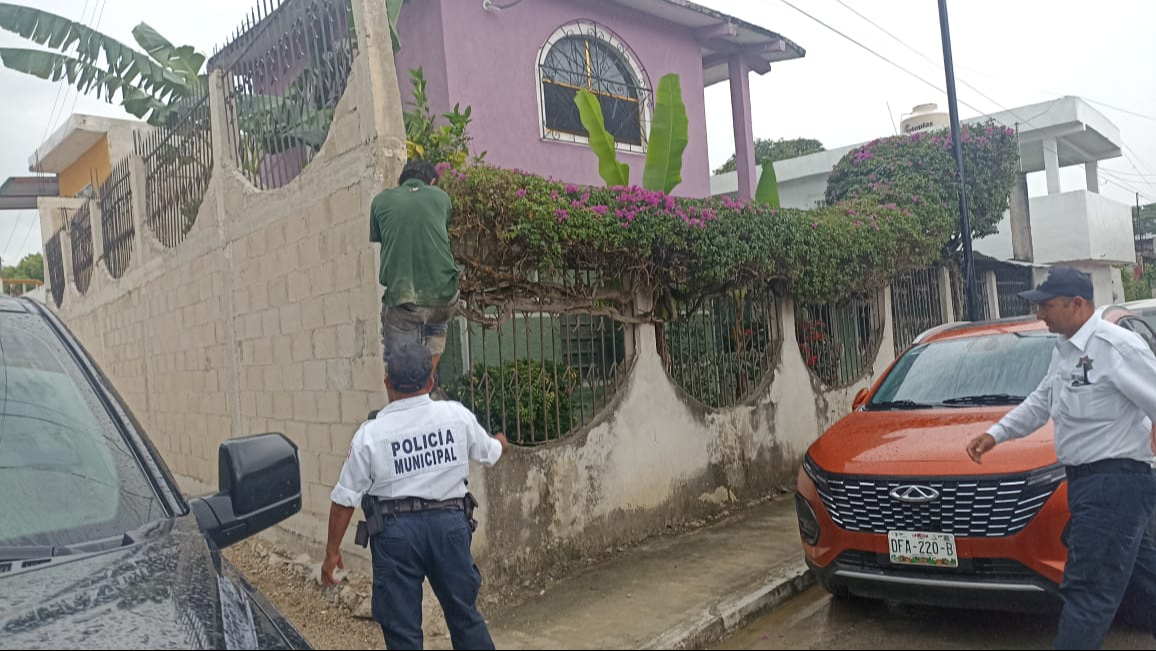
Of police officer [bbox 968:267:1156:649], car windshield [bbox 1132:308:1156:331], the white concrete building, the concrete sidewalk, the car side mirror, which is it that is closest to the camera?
the car side mirror

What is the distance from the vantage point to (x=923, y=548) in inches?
167

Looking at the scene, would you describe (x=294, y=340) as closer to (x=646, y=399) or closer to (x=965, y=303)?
(x=646, y=399)

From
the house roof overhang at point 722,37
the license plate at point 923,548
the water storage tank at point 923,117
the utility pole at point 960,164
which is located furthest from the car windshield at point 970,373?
the water storage tank at point 923,117

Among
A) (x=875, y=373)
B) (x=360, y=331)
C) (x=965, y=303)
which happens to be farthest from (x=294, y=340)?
(x=965, y=303)

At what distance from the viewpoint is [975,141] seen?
40.7ft

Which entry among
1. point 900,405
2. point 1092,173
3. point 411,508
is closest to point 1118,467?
point 900,405

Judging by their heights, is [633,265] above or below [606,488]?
above

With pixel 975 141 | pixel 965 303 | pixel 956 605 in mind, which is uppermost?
pixel 975 141

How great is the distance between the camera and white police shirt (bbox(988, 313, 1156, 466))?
347 cm

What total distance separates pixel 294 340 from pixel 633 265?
260cm

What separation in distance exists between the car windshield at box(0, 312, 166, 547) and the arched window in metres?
8.32

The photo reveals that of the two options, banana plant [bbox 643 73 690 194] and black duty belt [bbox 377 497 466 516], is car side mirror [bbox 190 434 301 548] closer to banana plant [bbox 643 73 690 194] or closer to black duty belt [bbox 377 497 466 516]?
black duty belt [bbox 377 497 466 516]

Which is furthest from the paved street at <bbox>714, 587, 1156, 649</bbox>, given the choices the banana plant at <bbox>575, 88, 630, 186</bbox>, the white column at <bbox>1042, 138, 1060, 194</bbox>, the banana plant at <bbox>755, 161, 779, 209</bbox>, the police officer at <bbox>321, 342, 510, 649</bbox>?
the white column at <bbox>1042, 138, 1060, 194</bbox>

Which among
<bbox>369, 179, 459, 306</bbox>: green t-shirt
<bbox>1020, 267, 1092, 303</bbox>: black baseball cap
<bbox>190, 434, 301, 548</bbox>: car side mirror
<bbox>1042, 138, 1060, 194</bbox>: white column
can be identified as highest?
<bbox>1042, 138, 1060, 194</bbox>: white column
